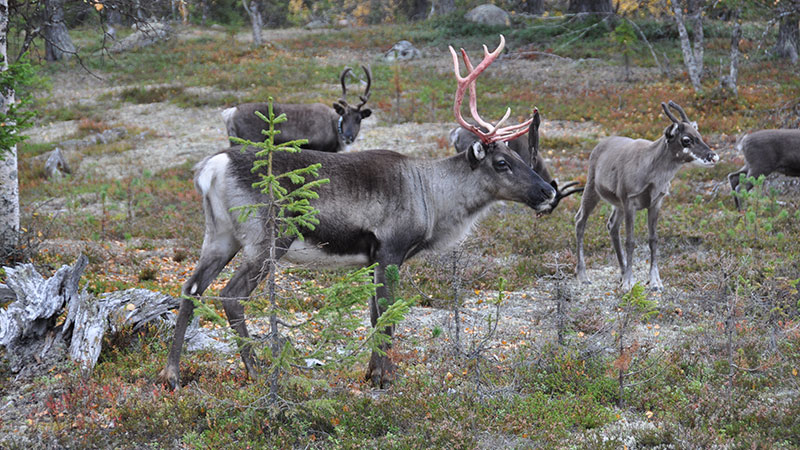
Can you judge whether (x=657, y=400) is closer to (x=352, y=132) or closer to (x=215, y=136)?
(x=352, y=132)

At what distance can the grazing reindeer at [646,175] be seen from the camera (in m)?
9.34

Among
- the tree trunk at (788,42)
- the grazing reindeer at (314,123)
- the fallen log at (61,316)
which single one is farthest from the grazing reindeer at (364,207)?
the tree trunk at (788,42)

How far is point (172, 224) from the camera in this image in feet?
41.2

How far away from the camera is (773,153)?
12523mm

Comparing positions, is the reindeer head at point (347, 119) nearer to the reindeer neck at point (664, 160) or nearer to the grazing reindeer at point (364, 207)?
the reindeer neck at point (664, 160)

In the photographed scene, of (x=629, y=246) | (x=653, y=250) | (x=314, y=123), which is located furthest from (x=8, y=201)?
(x=653, y=250)

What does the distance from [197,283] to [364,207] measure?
1625 mm

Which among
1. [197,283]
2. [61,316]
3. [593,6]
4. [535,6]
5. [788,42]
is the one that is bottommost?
[61,316]

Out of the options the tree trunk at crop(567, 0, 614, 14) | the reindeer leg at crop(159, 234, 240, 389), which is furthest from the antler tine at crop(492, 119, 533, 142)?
the tree trunk at crop(567, 0, 614, 14)

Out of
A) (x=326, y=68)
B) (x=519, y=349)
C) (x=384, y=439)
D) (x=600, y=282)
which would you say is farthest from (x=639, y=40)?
(x=384, y=439)

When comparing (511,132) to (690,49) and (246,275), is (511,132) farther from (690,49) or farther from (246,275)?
(690,49)

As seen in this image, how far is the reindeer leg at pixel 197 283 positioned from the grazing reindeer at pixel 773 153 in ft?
33.0

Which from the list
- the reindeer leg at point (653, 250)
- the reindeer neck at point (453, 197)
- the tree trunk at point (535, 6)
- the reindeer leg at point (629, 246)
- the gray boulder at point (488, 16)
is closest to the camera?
the reindeer neck at point (453, 197)

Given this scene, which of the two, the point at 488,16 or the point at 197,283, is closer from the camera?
the point at 197,283
